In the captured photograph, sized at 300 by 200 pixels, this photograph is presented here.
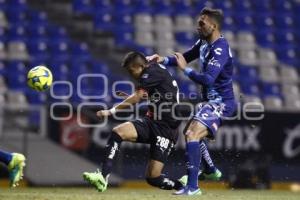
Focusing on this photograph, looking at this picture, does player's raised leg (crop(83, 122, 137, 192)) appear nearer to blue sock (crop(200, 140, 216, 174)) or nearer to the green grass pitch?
the green grass pitch

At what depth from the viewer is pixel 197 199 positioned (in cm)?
813

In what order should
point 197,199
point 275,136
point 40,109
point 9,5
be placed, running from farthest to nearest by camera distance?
point 9,5 → point 275,136 → point 40,109 → point 197,199

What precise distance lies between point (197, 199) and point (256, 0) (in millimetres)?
12914

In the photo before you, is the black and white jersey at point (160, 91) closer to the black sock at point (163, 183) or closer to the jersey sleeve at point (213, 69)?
the jersey sleeve at point (213, 69)

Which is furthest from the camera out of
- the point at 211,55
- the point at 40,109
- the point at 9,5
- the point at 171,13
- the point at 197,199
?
the point at 171,13

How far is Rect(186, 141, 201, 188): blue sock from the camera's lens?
8609 millimetres

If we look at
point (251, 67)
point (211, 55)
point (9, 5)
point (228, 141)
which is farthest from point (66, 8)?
point (211, 55)

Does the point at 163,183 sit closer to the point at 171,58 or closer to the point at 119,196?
the point at 119,196

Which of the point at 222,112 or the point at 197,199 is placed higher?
the point at 222,112

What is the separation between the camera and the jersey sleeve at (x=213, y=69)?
8.46m

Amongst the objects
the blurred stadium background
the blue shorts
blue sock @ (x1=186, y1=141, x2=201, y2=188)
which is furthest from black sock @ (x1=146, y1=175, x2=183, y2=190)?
the blurred stadium background

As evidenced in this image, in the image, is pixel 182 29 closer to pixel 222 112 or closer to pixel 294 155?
pixel 294 155

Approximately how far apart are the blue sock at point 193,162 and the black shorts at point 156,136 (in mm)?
338

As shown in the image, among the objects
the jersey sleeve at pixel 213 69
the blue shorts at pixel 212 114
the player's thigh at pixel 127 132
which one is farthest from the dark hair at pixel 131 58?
the blue shorts at pixel 212 114
